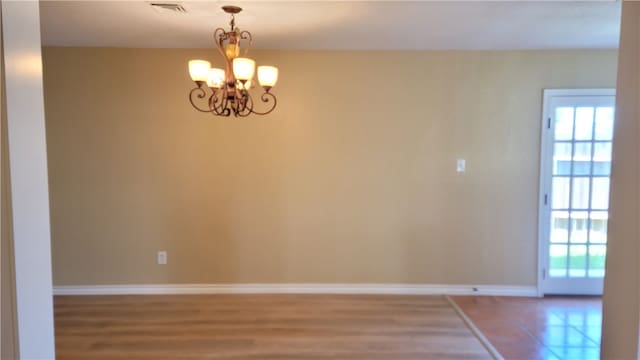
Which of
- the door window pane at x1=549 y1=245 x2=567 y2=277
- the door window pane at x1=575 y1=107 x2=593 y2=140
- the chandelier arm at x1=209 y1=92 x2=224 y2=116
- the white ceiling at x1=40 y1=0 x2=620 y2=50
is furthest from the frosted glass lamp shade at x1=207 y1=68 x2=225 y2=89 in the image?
the door window pane at x1=549 y1=245 x2=567 y2=277

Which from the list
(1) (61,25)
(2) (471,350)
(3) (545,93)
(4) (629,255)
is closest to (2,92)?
(4) (629,255)

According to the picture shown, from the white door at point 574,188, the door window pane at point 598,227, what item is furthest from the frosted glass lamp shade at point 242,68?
the door window pane at point 598,227

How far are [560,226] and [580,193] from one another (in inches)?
14.5

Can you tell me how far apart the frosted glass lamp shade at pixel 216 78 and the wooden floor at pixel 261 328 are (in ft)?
6.13

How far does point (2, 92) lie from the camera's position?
1.11 m

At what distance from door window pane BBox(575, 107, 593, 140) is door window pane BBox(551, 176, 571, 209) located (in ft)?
1.41

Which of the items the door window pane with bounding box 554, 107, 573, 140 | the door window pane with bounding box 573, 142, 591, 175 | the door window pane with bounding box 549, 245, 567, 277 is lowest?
the door window pane with bounding box 549, 245, 567, 277

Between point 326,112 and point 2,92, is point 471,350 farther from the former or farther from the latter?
point 2,92

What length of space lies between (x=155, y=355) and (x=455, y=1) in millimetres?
3126

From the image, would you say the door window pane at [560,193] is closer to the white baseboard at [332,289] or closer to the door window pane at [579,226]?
the door window pane at [579,226]

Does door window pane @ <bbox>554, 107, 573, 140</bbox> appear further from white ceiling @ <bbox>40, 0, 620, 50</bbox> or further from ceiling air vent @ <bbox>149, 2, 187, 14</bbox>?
Result: ceiling air vent @ <bbox>149, 2, 187, 14</bbox>

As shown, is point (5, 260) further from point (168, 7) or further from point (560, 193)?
point (560, 193)

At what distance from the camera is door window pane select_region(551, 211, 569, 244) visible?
12.7 feet

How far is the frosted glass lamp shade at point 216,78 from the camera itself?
8.73 ft
